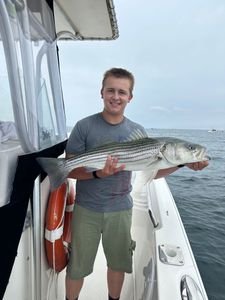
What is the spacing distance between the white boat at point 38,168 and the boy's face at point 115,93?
534 millimetres

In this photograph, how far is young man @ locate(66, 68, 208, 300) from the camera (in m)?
2.20

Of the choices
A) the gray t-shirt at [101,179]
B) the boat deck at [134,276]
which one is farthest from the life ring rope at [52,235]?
the boat deck at [134,276]

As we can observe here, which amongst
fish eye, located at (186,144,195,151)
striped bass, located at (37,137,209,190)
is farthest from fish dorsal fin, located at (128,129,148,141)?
fish eye, located at (186,144,195,151)

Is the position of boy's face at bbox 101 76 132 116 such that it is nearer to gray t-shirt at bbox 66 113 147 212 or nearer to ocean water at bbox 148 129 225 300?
gray t-shirt at bbox 66 113 147 212

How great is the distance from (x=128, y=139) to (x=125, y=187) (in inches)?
16.5

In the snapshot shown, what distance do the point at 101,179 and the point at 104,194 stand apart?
127 mm

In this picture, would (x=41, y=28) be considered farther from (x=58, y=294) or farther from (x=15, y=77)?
(x=58, y=294)

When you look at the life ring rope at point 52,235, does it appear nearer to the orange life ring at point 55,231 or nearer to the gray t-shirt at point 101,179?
the orange life ring at point 55,231

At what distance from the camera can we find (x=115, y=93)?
7.13ft

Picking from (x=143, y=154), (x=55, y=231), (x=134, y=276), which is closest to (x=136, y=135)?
(x=143, y=154)

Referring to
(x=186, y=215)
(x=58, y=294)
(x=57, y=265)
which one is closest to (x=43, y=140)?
(x=57, y=265)

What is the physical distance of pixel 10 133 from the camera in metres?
1.65

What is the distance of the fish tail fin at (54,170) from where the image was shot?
179 cm

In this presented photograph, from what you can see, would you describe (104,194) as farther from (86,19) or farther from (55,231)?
(86,19)
